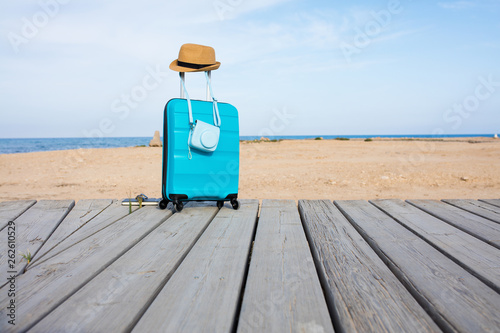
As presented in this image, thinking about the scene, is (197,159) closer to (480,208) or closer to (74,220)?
(74,220)

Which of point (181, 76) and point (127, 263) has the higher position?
point (181, 76)

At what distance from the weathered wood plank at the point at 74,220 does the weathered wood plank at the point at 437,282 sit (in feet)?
5.63

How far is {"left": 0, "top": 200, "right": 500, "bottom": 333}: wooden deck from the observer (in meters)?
1.14

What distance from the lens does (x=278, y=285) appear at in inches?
54.3

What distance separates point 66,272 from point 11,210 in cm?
162

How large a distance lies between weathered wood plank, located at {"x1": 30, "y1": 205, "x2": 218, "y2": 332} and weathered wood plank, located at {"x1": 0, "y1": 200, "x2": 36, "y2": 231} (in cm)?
117

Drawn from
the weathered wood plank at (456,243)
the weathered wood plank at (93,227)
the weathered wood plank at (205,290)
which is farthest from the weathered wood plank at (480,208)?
the weathered wood plank at (93,227)

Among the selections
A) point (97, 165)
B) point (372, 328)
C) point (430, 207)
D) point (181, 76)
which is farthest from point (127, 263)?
point (97, 165)

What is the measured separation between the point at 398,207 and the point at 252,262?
5.67 ft

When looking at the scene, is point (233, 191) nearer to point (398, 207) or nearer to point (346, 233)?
point (346, 233)

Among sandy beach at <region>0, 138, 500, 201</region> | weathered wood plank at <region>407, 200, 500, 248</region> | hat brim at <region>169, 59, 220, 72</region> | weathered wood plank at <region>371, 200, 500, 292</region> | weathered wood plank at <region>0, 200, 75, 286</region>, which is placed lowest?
sandy beach at <region>0, 138, 500, 201</region>

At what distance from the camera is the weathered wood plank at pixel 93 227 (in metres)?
A: 1.80

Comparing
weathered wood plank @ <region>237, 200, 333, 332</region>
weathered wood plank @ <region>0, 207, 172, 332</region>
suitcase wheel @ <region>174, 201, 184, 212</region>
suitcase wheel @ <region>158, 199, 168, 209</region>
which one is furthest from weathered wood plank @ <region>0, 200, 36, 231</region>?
weathered wood plank @ <region>237, 200, 333, 332</region>

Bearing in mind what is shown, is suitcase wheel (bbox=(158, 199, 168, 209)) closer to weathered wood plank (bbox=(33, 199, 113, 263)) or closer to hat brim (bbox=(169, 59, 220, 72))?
weathered wood plank (bbox=(33, 199, 113, 263))
